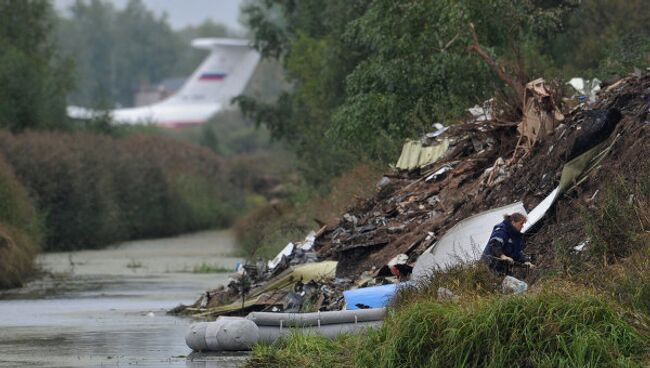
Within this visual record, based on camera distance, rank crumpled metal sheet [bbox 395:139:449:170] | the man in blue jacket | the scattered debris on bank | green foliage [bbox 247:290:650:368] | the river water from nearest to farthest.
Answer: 1. green foliage [bbox 247:290:650:368]
2. the man in blue jacket
3. the river water
4. the scattered debris on bank
5. crumpled metal sheet [bbox 395:139:449:170]

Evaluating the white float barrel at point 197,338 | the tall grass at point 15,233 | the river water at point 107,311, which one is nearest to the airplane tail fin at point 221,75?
the river water at point 107,311

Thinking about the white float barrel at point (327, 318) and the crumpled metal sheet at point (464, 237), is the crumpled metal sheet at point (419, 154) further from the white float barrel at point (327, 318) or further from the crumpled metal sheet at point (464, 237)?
the white float barrel at point (327, 318)

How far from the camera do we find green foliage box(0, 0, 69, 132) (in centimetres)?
5316

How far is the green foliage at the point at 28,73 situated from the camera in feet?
174

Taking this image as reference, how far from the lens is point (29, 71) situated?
176 feet

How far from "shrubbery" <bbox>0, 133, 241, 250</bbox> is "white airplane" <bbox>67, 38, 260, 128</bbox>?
4426 cm

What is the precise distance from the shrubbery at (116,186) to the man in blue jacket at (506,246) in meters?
→ 27.8

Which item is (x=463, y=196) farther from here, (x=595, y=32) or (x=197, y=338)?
(x=595, y=32)

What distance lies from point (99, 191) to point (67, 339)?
31.0 m

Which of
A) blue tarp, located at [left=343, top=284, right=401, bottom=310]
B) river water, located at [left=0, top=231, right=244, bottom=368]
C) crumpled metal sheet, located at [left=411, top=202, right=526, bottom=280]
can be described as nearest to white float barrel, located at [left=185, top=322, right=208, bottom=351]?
river water, located at [left=0, top=231, right=244, bottom=368]

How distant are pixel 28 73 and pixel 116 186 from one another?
5171mm

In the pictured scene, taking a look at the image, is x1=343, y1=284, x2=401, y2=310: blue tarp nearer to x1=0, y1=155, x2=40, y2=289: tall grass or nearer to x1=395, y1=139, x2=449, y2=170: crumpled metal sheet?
x1=395, y1=139, x2=449, y2=170: crumpled metal sheet

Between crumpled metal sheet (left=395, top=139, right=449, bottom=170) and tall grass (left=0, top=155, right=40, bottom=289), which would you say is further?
tall grass (left=0, top=155, right=40, bottom=289)

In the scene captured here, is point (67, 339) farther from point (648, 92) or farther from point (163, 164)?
point (163, 164)
